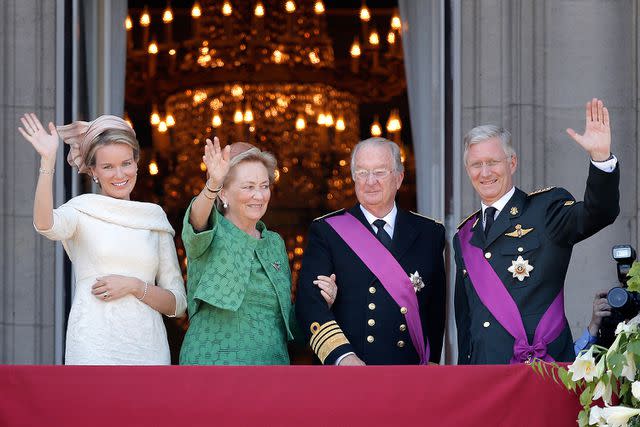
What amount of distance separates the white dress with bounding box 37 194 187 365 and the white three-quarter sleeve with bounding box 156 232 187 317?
1.3 inches

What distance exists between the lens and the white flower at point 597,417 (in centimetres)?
389

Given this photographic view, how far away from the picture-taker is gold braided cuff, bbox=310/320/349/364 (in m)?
4.78

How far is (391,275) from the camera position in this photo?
497 cm

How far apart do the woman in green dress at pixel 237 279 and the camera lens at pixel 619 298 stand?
1.08 meters

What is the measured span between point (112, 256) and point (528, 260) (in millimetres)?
1434

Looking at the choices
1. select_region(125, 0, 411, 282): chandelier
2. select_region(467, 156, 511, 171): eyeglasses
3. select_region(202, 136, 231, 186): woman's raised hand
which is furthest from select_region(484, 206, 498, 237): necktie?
select_region(125, 0, 411, 282): chandelier

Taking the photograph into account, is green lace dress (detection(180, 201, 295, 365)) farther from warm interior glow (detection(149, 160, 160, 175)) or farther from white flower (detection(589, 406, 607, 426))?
warm interior glow (detection(149, 160, 160, 175))

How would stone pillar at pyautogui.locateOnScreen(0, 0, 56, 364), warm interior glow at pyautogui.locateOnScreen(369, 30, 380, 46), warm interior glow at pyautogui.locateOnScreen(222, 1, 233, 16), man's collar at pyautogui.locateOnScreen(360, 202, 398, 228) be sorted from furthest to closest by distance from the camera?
warm interior glow at pyautogui.locateOnScreen(369, 30, 380, 46)
warm interior glow at pyautogui.locateOnScreen(222, 1, 233, 16)
stone pillar at pyautogui.locateOnScreen(0, 0, 56, 364)
man's collar at pyautogui.locateOnScreen(360, 202, 398, 228)

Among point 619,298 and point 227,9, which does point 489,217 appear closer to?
point 619,298

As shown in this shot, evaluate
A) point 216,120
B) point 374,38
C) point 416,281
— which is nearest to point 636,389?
point 416,281

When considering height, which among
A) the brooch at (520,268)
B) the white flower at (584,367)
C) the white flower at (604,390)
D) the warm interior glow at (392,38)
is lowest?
the white flower at (604,390)

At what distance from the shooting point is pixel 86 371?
13.5ft

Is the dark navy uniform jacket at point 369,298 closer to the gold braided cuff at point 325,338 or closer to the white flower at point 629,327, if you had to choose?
the gold braided cuff at point 325,338

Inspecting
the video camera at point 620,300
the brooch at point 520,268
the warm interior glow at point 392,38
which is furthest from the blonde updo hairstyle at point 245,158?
the warm interior glow at point 392,38
